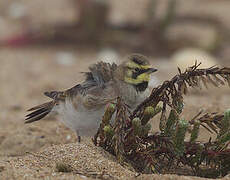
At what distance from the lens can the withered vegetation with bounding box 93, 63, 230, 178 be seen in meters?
3.06

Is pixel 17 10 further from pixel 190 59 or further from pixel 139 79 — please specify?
pixel 139 79

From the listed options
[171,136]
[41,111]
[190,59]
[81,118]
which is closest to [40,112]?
[41,111]

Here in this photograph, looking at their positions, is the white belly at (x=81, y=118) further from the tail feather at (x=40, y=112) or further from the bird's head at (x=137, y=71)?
the bird's head at (x=137, y=71)

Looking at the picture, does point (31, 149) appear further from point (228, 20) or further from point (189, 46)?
point (228, 20)

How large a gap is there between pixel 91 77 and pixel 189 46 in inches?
175

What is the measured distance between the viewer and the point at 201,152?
315cm

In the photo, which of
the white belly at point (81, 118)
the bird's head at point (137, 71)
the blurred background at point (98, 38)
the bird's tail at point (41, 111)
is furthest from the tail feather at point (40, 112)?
the blurred background at point (98, 38)

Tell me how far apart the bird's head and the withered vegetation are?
0.61m

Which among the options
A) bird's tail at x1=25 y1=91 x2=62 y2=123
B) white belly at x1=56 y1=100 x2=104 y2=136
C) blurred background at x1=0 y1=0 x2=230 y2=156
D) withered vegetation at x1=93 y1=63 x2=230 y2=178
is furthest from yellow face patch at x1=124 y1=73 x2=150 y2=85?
blurred background at x1=0 y1=0 x2=230 y2=156

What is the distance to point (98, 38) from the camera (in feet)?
27.7

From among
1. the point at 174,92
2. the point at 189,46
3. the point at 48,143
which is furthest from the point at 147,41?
the point at 174,92

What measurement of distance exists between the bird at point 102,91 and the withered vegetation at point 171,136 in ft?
1.50

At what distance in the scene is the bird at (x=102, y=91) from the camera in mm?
3756

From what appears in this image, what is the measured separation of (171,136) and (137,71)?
2.96 feet
